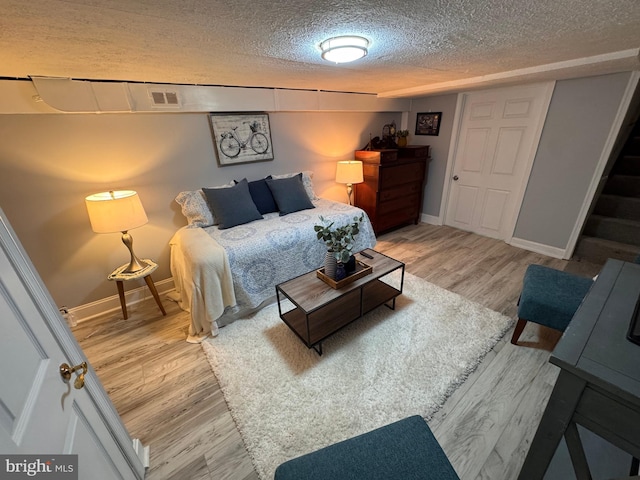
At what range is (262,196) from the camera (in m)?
2.93

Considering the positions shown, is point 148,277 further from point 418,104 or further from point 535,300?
point 418,104

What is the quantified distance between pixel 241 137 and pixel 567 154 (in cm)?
367

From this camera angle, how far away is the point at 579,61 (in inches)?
78.8

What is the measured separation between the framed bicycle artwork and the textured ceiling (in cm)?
59

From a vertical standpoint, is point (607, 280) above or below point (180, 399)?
above

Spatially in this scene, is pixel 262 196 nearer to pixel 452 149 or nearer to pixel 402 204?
pixel 402 204

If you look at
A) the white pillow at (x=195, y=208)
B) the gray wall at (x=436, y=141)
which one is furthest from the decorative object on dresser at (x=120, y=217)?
the gray wall at (x=436, y=141)

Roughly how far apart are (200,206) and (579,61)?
11.5 ft

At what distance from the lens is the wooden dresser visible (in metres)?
3.55

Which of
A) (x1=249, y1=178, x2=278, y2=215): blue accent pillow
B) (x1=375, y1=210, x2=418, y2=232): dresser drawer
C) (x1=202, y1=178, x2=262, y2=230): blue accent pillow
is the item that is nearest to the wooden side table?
(x1=202, y1=178, x2=262, y2=230): blue accent pillow

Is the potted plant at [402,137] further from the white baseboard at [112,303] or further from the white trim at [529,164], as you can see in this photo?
the white baseboard at [112,303]

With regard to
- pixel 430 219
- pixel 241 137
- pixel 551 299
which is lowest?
pixel 430 219

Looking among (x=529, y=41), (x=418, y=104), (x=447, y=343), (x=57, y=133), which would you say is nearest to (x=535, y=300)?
(x=447, y=343)

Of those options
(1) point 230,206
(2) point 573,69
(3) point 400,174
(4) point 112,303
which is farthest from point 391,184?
(4) point 112,303
